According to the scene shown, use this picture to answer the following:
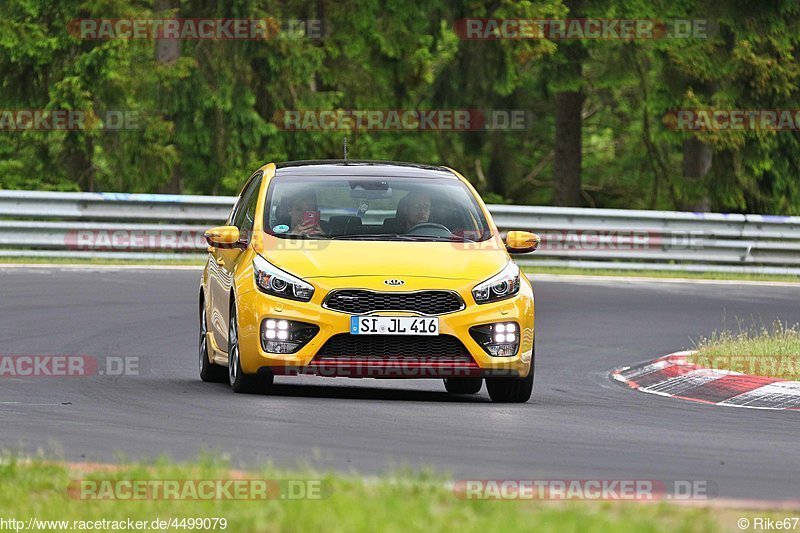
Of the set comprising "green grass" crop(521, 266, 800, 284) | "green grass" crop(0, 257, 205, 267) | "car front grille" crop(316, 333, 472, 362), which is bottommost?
"green grass" crop(521, 266, 800, 284)

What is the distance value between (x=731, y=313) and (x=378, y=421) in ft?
36.7

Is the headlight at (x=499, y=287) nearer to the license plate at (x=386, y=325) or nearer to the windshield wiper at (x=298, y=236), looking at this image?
the license plate at (x=386, y=325)

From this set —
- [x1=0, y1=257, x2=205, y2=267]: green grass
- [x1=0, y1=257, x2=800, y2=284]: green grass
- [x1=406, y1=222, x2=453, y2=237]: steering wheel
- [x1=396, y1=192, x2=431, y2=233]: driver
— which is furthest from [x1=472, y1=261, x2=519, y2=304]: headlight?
[x1=0, y1=257, x2=800, y2=284]: green grass

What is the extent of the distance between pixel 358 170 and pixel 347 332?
6.95 ft

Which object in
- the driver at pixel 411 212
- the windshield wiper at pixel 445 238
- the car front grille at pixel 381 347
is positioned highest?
the driver at pixel 411 212

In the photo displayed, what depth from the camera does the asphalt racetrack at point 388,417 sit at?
8.72m

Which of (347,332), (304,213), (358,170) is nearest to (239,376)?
(347,332)

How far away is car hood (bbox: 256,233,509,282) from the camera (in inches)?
464

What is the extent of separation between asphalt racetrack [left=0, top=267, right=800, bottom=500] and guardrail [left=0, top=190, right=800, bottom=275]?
549 centimetres

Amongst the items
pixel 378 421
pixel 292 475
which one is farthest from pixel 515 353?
pixel 292 475

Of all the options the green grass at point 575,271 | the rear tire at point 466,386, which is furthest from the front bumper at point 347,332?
the green grass at point 575,271

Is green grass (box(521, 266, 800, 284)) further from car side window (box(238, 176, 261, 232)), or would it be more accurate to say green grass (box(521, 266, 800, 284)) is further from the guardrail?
car side window (box(238, 176, 261, 232))

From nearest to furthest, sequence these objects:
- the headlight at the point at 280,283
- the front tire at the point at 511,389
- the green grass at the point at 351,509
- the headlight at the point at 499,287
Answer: the green grass at the point at 351,509, the headlight at the point at 280,283, the headlight at the point at 499,287, the front tire at the point at 511,389

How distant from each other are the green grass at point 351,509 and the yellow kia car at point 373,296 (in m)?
4.01
